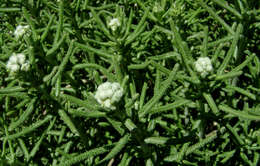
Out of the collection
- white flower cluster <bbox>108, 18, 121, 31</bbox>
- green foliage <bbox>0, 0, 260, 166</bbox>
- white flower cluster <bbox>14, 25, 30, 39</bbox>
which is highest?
white flower cluster <bbox>14, 25, 30, 39</bbox>

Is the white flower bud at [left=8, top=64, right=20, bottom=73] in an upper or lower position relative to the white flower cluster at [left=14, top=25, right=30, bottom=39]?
lower

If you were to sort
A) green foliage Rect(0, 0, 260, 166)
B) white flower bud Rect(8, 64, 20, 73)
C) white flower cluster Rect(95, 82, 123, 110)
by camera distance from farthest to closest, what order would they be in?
green foliage Rect(0, 0, 260, 166) → white flower bud Rect(8, 64, 20, 73) → white flower cluster Rect(95, 82, 123, 110)

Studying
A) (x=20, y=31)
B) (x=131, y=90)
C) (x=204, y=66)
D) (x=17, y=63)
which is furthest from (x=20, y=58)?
(x=204, y=66)

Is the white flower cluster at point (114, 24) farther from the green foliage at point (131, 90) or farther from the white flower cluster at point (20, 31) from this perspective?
the white flower cluster at point (20, 31)

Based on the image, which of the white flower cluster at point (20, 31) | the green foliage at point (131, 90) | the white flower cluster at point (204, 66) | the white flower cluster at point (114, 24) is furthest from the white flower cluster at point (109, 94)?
the white flower cluster at point (20, 31)

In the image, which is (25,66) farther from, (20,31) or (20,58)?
(20,31)

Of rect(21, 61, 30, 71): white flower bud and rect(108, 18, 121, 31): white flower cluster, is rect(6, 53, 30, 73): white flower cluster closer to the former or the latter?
rect(21, 61, 30, 71): white flower bud

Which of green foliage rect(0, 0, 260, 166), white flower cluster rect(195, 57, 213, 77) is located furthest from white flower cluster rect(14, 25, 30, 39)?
white flower cluster rect(195, 57, 213, 77)
